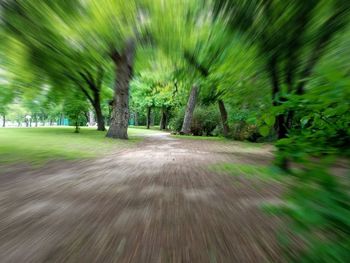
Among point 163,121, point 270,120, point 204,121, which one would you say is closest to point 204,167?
point 270,120

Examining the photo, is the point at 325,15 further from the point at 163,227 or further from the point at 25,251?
the point at 25,251

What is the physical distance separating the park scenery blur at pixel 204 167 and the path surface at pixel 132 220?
0.05 feet

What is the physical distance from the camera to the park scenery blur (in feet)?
4.96

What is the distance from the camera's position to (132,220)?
2496 millimetres

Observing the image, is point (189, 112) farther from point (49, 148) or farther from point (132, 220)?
point (132, 220)

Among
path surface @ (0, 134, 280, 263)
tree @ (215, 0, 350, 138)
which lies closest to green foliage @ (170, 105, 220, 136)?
path surface @ (0, 134, 280, 263)

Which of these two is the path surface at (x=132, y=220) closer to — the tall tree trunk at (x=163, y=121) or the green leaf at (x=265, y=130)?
the green leaf at (x=265, y=130)

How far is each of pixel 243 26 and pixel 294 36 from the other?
0.68 meters

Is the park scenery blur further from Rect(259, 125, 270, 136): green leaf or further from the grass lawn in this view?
the grass lawn

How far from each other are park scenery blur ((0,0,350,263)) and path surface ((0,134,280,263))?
0.05 feet

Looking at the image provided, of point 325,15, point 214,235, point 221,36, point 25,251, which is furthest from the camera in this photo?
point 221,36

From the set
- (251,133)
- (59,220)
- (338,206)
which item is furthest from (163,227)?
(251,133)

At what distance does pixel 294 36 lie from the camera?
252cm

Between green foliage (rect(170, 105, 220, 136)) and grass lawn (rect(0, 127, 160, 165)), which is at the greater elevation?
green foliage (rect(170, 105, 220, 136))
